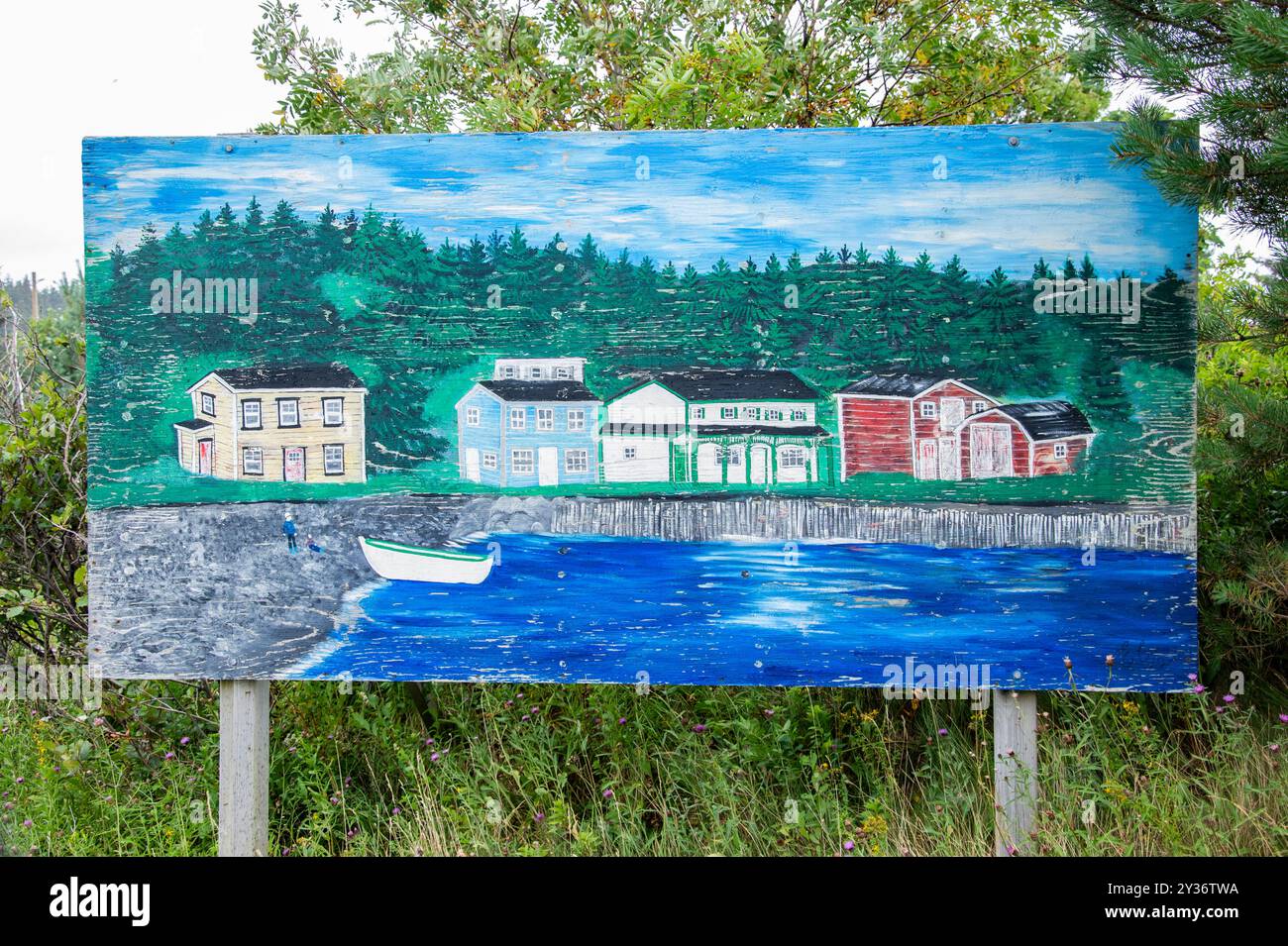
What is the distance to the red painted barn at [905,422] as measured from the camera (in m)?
3.35

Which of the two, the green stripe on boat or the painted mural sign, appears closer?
the painted mural sign

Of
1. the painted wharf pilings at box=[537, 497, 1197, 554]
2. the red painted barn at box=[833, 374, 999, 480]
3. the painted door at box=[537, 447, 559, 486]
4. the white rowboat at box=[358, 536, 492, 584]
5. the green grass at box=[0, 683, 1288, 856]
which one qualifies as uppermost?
the red painted barn at box=[833, 374, 999, 480]

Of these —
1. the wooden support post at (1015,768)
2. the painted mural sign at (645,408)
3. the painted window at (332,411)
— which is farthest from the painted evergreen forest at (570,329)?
the wooden support post at (1015,768)

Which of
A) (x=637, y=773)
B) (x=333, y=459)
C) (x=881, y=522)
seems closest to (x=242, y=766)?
(x=333, y=459)

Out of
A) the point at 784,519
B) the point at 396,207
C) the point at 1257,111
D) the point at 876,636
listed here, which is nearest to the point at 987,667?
the point at 876,636

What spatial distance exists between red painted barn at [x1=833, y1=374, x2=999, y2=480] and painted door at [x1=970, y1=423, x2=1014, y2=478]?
6 centimetres

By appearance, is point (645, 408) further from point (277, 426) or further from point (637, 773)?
point (637, 773)

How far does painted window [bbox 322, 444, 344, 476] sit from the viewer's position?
11.3 feet

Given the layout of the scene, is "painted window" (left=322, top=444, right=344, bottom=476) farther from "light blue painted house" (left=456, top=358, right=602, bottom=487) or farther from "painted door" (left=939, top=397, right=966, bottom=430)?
"painted door" (left=939, top=397, right=966, bottom=430)

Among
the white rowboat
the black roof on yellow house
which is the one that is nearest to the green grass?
the white rowboat

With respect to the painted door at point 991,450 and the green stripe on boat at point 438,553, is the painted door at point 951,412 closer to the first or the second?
the painted door at point 991,450

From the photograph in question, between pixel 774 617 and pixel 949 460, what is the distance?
0.86 metres

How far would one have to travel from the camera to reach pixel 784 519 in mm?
3369

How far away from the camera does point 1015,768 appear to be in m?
3.40
